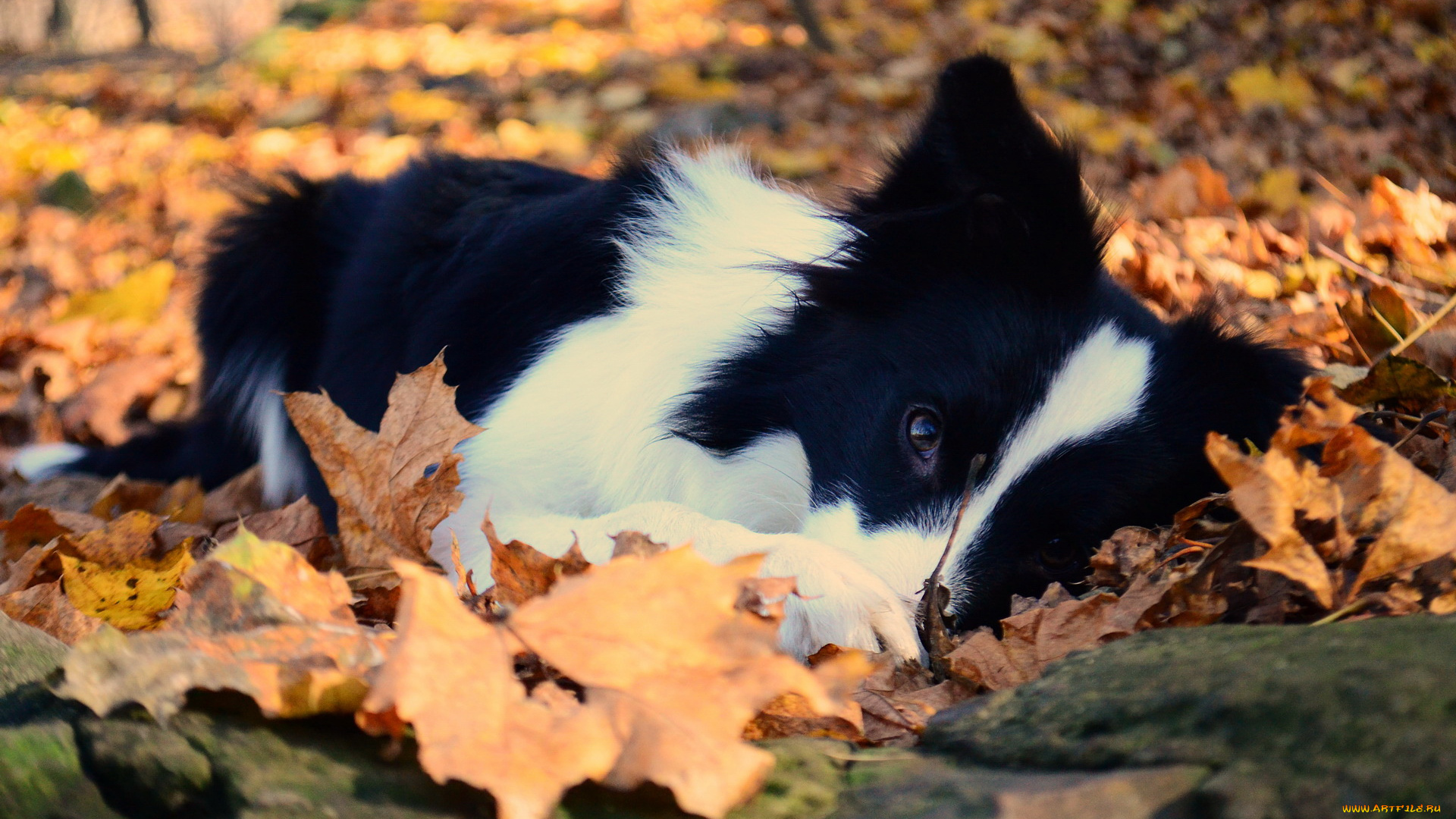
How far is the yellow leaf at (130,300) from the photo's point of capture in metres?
5.20

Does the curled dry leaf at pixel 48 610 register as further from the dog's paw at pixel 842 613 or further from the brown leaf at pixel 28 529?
the dog's paw at pixel 842 613

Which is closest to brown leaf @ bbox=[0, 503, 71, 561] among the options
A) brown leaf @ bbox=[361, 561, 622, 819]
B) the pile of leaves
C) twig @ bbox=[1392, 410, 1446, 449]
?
the pile of leaves

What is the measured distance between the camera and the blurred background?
4.11 meters

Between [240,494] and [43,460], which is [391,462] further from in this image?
[43,460]

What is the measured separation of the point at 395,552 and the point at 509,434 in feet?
2.38

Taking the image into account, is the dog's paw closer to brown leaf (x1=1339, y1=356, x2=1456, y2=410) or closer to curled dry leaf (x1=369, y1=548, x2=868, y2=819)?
curled dry leaf (x1=369, y1=548, x2=868, y2=819)

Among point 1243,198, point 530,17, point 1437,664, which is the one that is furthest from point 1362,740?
point 530,17

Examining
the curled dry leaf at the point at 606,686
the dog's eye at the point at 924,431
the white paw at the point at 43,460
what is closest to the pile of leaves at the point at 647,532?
the curled dry leaf at the point at 606,686

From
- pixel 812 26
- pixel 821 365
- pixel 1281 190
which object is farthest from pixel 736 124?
pixel 821 365

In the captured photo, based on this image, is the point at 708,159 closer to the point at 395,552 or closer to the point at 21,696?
the point at 395,552

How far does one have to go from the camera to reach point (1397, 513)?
1.48m

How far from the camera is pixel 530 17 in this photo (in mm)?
10047

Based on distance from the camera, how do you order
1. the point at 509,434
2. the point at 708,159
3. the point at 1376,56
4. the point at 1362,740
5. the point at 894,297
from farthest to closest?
the point at 1376,56, the point at 708,159, the point at 509,434, the point at 894,297, the point at 1362,740

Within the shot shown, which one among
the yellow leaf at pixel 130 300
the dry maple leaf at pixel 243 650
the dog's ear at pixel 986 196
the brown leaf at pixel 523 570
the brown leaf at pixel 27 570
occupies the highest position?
the dog's ear at pixel 986 196
